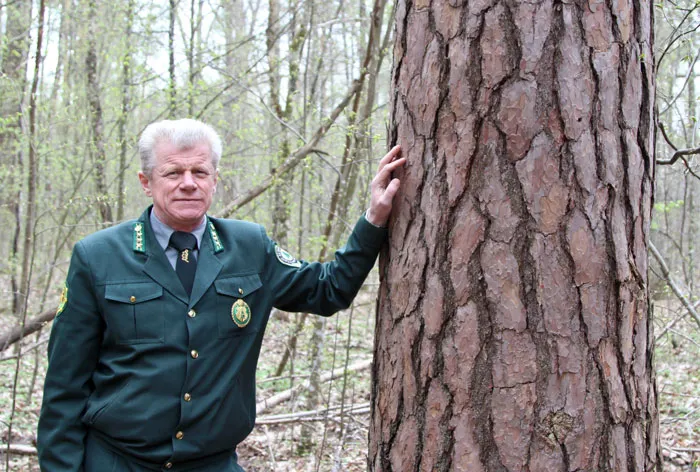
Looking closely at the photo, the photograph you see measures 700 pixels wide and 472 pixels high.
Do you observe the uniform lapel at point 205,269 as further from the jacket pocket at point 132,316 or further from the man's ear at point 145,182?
the man's ear at point 145,182

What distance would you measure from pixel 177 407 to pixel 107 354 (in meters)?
0.33

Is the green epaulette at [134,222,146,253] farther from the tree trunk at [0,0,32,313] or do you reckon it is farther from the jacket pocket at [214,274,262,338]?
the tree trunk at [0,0,32,313]

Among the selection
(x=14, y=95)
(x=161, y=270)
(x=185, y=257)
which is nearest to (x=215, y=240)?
(x=185, y=257)

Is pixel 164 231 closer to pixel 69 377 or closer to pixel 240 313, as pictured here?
pixel 240 313

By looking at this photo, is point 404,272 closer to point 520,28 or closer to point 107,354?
point 520,28

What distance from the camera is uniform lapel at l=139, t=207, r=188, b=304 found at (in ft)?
6.87

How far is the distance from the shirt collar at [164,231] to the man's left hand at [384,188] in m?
0.68

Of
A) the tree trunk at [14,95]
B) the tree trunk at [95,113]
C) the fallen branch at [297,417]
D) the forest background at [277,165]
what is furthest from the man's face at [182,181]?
the tree trunk at [14,95]

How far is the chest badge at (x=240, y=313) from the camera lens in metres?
2.15

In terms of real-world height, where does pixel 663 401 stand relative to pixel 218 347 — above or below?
below

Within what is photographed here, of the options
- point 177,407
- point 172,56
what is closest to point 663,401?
point 177,407

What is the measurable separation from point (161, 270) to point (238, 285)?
10.8 inches

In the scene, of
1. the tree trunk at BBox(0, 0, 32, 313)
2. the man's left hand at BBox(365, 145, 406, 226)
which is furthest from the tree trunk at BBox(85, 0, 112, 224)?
the man's left hand at BBox(365, 145, 406, 226)

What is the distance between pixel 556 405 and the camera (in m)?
1.57
